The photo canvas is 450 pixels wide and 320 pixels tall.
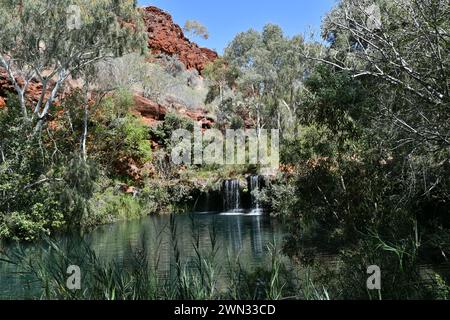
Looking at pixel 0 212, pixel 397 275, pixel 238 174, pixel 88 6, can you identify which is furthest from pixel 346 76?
pixel 238 174

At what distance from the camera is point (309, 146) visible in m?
10.1

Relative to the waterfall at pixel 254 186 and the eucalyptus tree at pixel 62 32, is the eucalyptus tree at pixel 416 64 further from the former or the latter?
the waterfall at pixel 254 186

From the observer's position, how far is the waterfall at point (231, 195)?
2478 cm

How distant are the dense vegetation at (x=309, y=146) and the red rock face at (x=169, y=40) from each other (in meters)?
9.59

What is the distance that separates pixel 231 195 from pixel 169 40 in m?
23.3

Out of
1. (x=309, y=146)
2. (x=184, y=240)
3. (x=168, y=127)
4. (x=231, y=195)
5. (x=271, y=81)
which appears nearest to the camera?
(x=309, y=146)

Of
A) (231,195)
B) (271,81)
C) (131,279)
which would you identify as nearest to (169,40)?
(271,81)

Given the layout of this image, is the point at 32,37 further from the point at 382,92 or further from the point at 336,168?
the point at 382,92

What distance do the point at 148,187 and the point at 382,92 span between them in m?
18.7

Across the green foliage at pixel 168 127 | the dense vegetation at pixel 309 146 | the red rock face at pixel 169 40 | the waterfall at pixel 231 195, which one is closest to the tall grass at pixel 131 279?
the dense vegetation at pixel 309 146

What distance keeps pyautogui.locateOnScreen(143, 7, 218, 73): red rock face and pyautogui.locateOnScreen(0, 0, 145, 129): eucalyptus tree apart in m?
24.6

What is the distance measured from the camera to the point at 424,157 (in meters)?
6.30

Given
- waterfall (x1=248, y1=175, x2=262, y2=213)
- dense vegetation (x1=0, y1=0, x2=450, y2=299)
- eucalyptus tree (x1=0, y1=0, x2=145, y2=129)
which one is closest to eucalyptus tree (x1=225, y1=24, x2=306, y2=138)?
dense vegetation (x1=0, y1=0, x2=450, y2=299)

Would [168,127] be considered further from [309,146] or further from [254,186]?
[309,146]
